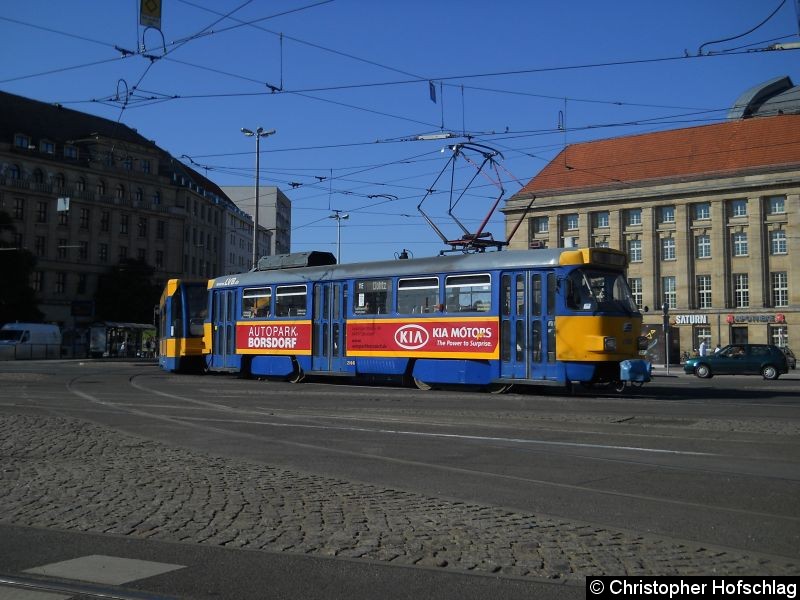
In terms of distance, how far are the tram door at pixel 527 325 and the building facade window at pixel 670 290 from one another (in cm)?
5310

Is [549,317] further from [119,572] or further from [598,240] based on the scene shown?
[598,240]

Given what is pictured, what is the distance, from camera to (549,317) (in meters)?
18.5

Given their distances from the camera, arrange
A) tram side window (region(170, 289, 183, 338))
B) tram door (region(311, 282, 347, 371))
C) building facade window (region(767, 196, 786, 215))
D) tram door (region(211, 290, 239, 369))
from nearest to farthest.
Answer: tram door (region(311, 282, 347, 371)) < tram door (region(211, 290, 239, 369)) < tram side window (region(170, 289, 183, 338)) < building facade window (region(767, 196, 786, 215))

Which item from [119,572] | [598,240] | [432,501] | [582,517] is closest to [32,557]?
[119,572]

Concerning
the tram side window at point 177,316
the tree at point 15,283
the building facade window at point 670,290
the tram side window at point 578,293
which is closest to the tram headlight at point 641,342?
the tram side window at point 578,293

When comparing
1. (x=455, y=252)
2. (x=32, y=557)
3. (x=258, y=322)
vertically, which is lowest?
(x=32, y=557)

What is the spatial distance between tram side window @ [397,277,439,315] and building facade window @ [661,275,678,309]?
51.9 m

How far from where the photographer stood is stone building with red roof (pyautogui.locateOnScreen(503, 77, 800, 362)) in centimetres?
6312

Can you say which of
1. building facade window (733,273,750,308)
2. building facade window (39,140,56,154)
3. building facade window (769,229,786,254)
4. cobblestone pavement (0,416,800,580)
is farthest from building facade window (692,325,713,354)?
cobblestone pavement (0,416,800,580)

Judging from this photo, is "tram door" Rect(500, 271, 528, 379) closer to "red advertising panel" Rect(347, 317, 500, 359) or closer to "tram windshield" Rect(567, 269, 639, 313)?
"red advertising panel" Rect(347, 317, 500, 359)

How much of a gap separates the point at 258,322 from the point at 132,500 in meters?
18.3

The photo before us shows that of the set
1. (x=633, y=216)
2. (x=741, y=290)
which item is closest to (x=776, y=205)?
(x=741, y=290)

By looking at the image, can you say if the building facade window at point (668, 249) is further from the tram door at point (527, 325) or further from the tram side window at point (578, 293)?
the tram side window at point (578, 293)

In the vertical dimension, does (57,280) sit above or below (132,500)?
above
